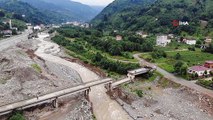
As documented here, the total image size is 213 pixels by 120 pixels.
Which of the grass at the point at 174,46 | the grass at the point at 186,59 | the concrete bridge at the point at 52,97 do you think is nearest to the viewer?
the concrete bridge at the point at 52,97

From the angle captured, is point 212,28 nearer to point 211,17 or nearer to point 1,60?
point 211,17

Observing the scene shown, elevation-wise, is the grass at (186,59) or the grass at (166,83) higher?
the grass at (186,59)

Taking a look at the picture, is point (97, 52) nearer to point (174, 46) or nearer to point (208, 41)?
point (174, 46)

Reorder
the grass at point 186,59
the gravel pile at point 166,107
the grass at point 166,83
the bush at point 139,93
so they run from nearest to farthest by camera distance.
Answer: the gravel pile at point 166,107 < the bush at point 139,93 < the grass at point 166,83 < the grass at point 186,59

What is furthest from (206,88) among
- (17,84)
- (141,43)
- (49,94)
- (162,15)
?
(162,15)

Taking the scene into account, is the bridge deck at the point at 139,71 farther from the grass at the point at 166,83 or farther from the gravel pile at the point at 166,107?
the gravel pile at the point at 166,107

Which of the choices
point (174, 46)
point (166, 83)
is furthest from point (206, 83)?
point (174, 46)

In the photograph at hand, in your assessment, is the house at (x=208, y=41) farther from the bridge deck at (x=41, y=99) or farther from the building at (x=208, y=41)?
the bridge deck at (x=41, y=99)

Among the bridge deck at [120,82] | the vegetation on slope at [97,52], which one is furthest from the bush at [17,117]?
the vegetation on slope at [97,52]

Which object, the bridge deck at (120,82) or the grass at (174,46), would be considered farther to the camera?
the grass at (174,46)

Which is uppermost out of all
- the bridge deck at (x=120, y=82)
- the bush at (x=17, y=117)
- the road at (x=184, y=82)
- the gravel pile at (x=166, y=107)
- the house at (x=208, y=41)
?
the house at (x=208, y=41)

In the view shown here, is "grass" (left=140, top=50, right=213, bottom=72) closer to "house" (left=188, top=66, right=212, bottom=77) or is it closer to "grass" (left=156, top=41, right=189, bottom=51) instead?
"house" (left=188, top=66, right=212, bottom=77)
